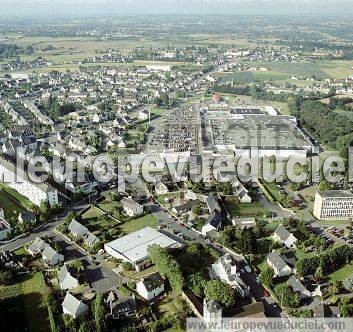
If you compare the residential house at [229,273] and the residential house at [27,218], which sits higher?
the residential house at [27,218]

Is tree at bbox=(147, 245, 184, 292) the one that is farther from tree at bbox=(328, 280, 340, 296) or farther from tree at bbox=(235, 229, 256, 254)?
tree at bbox=(328, 280, 340, 296)

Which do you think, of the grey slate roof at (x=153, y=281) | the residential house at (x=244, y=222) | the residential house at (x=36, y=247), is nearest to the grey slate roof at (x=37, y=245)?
the residential house at (x=36, y=247)

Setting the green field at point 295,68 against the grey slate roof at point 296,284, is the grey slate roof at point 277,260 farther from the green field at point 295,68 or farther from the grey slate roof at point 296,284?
the green field at point 295,68

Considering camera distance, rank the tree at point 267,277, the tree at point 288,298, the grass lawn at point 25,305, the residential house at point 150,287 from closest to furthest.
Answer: the grass lawn at point 25,305
the tree at point 288,298
the residential house at point 150,287
the tree at point 267,277

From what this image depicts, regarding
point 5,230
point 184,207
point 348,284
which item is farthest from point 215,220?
point 5,230

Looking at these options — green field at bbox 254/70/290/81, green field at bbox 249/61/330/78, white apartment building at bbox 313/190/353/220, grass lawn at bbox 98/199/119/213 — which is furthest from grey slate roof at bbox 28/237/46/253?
green field at bbox 249/61/330/78

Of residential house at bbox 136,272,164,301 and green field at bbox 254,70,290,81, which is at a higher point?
green field at bbox 254,70,290,81

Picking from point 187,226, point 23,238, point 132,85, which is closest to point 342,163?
point 187,226
